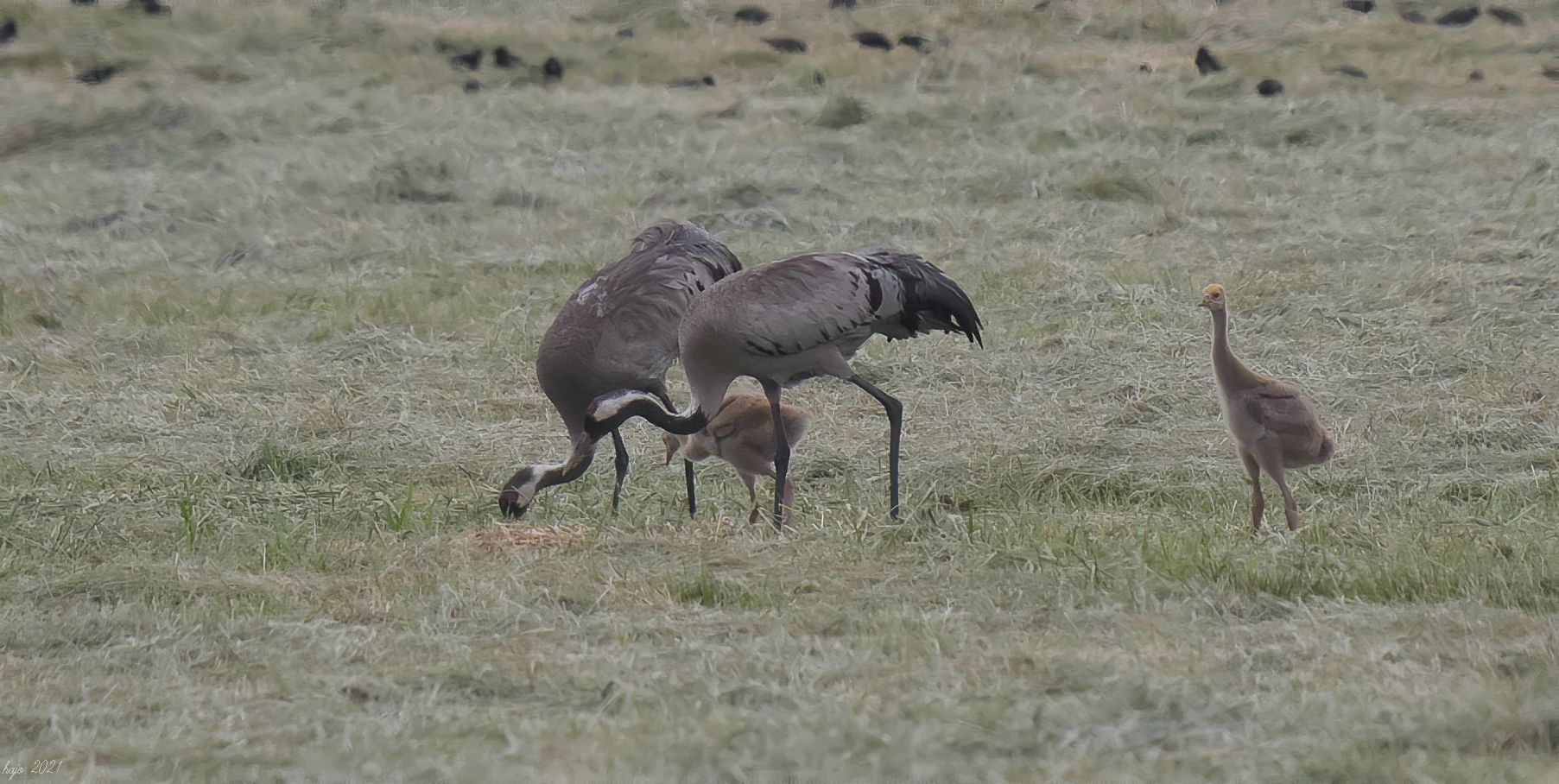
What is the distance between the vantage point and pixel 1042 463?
7.18 m

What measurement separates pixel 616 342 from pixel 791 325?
0.88 m

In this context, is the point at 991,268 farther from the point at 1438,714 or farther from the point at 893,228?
the point at 1438,714

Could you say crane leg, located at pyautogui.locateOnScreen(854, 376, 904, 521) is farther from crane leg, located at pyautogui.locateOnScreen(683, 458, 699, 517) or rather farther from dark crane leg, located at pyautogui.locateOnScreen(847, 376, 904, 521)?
crane leg, located at pyautogui.locateOnScreen(683, 458, 699, 517)

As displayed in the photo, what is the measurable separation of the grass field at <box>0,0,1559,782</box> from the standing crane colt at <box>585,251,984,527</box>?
371mm

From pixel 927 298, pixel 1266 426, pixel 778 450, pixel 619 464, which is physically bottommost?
pixel 619 464

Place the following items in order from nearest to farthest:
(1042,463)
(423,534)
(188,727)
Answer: (188,727) < (423,534) < (1042,463)

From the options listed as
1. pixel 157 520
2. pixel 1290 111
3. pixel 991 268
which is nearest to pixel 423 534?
pixel 157 520

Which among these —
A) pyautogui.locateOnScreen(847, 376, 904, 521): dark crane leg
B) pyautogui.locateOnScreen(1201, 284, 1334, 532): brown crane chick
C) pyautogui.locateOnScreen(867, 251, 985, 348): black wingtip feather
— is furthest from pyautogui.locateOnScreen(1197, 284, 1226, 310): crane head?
pyautogui.locateOnScreen(847, 376, 904, 521): dark crane leg

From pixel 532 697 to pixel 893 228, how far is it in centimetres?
848

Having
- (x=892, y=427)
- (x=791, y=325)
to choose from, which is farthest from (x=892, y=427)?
(x=791, y=325)
